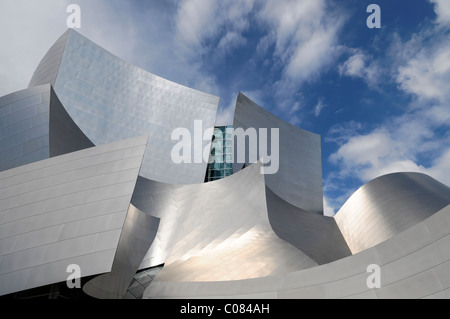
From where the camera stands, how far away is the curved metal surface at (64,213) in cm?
547

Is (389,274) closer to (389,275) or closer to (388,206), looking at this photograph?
(389,275)

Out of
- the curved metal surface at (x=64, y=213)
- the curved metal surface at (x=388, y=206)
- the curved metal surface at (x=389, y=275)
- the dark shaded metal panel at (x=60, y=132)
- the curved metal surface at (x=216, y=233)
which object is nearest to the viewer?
the curved metal surface at (x=389, y=275)

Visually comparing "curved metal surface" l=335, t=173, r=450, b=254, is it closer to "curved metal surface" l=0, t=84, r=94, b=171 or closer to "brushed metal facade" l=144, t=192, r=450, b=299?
"brushed metal facade" l=144, t=192, r=450, b=299

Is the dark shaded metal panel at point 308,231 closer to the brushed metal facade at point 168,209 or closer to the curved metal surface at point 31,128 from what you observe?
the brushed metal facade at point 168,209

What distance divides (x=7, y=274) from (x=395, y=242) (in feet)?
19.5

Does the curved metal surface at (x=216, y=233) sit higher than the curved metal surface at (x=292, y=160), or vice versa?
the curved metal surface at (x=292, y=160)

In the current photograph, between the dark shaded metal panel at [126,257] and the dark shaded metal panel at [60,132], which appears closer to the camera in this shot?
the dark shaded metal panel at [126,257]

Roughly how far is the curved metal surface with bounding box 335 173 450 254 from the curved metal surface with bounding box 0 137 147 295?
9934 mm

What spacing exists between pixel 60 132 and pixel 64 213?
606 centimetres

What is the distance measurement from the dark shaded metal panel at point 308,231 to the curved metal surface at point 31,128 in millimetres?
7436

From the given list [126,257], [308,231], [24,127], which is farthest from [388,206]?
[24,127]

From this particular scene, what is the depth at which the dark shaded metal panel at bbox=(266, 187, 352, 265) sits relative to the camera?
39.4 feet

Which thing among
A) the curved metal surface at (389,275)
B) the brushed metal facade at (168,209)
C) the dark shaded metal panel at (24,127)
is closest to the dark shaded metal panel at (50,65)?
the brushed metal facade at (168,209)
